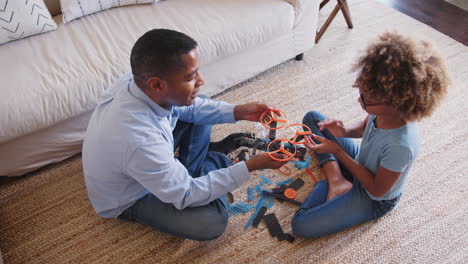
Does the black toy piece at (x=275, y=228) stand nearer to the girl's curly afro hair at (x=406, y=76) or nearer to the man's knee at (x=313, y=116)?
the man's knee at (x=313, y=116)

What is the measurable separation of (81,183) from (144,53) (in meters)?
0.84

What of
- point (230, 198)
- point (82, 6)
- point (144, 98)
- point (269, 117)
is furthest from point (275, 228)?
point (82, 6)

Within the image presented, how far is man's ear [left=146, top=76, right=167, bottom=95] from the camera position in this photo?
3.38ft

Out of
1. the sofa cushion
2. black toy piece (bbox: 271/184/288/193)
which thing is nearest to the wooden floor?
black toy piece (bbox: 271/184/288/193)

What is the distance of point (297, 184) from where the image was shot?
4.94 ft

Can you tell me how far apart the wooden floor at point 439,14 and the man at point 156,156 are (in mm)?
1683

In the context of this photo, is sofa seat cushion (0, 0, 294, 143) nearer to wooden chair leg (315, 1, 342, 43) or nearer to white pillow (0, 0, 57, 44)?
white pillow (0, 0, 57, 44)

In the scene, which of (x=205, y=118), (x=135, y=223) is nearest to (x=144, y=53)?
(x=205, y=118)

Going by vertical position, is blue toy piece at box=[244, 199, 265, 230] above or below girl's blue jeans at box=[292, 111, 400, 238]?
below

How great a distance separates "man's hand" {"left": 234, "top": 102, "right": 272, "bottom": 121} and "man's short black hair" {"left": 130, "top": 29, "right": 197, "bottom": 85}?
439 mm

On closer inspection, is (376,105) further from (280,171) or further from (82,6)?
(82,6)

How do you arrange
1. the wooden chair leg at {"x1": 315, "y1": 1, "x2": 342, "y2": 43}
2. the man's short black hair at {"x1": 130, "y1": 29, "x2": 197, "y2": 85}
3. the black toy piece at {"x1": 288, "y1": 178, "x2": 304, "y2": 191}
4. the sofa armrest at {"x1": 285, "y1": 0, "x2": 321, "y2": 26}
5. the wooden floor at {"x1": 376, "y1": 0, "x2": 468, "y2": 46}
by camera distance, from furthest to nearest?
the wooden floor at {"x1": 376, "y1": 0, "x2": 468, "y2": 46} → the wooden chair leg at {"x1": 315, "y1": 1, "x2": 342, "y2": 43} → the sofa armrest at {"x1": 285, "y1": 0, "x2": 321, "y2": 26} → the black toy piece at {"x1": 288, "y1": 178, "x2": 304, "y2": 191} → the man's short black hair at {"x1": 130, "y1": 29, "x2": 197, "y2": 85}

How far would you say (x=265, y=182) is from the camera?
1.52 meters

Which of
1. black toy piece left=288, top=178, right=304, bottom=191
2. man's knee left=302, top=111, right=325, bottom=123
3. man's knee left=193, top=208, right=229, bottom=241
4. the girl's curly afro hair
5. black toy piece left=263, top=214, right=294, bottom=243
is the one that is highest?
the girl's curly afro hair
